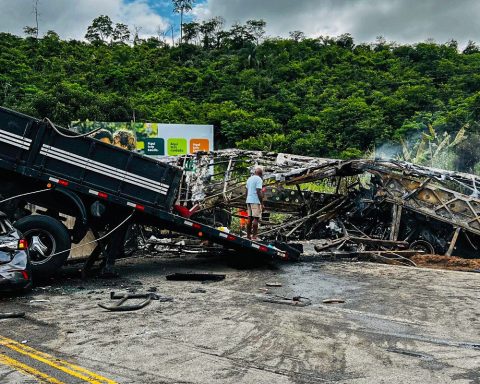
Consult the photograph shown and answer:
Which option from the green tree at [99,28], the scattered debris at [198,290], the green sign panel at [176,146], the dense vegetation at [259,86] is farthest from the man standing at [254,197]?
the green tree at [99,28]

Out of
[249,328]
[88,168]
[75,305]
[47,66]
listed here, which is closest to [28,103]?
[47,66]

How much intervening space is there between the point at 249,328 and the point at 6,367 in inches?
118

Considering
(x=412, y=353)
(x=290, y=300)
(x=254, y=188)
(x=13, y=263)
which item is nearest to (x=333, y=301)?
(x=290, y=300)

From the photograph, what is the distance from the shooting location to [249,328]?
7145 millimetres

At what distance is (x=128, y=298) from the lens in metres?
8.92

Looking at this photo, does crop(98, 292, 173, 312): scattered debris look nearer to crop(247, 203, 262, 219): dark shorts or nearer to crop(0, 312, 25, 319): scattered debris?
crop(0, 312, 25, 319): scattered debris

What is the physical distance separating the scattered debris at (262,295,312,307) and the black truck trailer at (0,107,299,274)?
9.50 feet

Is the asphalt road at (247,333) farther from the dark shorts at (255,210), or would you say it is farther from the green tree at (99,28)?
the green tree at (99,28)

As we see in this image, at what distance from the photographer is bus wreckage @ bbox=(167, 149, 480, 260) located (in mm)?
14102

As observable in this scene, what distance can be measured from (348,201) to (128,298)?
31.0 ft

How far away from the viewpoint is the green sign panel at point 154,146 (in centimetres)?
3631

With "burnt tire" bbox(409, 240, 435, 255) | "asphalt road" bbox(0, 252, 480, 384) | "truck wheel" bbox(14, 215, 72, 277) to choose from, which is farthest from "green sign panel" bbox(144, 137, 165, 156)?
"truck wheel" bbox(14, 215, 72, 277)

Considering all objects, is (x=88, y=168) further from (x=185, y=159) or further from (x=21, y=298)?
(x=185, y=159)

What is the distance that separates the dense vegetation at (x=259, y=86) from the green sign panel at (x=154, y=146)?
570cm
